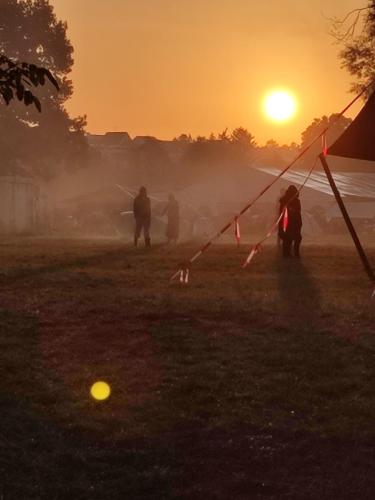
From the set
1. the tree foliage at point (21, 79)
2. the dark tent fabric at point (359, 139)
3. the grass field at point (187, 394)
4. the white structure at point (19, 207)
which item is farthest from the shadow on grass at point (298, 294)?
the white structure at point (19, 207)

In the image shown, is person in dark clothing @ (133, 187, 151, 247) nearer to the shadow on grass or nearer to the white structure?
the shadow on grass

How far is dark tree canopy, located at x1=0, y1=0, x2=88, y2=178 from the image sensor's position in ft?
186

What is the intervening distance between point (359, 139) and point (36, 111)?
44.0 metres

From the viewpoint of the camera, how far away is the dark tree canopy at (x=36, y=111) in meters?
56.8

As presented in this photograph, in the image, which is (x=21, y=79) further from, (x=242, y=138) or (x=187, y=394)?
(x=242, y=138)

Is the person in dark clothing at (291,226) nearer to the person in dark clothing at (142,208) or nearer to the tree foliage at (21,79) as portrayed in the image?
the person in dark clothing at (142,208)

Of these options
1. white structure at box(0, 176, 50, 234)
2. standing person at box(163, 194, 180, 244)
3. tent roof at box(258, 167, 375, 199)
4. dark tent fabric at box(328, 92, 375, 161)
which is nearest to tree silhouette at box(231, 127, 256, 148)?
tent roof at box(258, 167, 375, 199)

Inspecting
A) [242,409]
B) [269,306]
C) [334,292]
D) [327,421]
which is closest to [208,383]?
[242,409]

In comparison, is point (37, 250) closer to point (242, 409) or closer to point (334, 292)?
point (334, 292)

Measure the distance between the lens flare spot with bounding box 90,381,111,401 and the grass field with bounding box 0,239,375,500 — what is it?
69 mm

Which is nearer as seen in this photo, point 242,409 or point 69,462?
point 69,462

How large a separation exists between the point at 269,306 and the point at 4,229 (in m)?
37.2

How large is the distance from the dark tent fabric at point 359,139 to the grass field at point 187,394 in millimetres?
2351

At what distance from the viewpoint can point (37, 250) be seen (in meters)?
27.4
